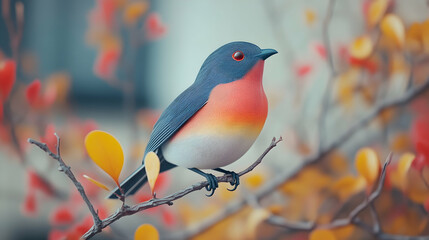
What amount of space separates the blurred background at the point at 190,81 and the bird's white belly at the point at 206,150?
12 centimetres

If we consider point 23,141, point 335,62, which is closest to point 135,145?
point 23,141

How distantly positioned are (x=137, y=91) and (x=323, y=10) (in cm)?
31

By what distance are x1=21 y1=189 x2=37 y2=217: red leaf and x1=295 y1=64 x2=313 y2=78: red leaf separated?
456 millimetres

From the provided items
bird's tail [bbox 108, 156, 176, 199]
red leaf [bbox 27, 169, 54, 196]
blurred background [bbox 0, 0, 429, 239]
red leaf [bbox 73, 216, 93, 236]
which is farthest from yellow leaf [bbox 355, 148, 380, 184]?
red leaf [bbox 27, 169, 54, 196]

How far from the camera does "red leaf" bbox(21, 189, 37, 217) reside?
624 mm

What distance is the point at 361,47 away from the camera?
582 millimetres

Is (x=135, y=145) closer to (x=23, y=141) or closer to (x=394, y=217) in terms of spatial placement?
(x=23, y=141)

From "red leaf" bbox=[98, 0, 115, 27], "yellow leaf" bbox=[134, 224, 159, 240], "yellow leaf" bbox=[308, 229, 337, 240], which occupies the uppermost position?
"red leaf" bbox=[98, 0, 115, 27]

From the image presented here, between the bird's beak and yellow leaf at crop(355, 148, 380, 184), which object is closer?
the bird's beak

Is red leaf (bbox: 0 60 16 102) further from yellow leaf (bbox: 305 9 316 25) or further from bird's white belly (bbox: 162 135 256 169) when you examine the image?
yellow leaf (bbox: 305 9 316 25)

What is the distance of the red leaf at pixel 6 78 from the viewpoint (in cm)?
59

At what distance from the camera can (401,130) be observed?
0.56m

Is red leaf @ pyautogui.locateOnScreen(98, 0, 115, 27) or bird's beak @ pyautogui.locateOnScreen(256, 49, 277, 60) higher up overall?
red leaf @ pyautogui.locateOnScreen(98, 0, 115, 27)

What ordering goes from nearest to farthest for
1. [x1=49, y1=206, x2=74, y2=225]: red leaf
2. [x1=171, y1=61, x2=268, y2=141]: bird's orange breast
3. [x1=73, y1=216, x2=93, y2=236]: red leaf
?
[x1=171, y1=61, x2=268, y2=141]: bird's orange breast
[x1=73, y1=216, x2=93, y2=236]: red leaf
[x1=49, y1=206, x2=74, y2=225]: red leaf
